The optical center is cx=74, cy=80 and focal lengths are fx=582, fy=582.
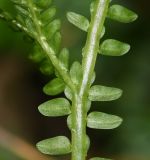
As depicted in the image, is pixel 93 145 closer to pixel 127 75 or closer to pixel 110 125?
pixel 127 75

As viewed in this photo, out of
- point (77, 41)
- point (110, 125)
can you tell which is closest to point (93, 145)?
point (77, 41)

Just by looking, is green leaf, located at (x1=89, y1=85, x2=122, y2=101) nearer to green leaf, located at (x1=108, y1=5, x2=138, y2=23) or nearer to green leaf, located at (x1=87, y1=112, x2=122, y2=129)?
green leaf, located at (x1=87, y1=112, x2=122, y2=129)

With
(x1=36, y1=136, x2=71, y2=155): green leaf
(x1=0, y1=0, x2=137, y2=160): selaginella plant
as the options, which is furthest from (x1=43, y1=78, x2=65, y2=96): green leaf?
(x1=36, y1=136, x2=71, y2=155): green leaf

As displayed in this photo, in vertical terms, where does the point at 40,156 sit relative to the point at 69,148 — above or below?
below

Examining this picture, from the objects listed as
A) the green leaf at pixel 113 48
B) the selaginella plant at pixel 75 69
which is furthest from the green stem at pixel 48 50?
the green leaf at pixel 113 48

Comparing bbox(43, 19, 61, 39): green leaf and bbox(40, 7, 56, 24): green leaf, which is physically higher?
bbox(40, 7, 56, 24): green leaf

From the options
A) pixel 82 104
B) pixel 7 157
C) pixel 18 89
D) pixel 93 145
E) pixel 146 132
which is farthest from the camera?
pixel 18 89

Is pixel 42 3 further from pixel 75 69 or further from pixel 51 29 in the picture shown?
pixel 75 69

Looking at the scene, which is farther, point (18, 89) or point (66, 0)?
point (18, 89)
